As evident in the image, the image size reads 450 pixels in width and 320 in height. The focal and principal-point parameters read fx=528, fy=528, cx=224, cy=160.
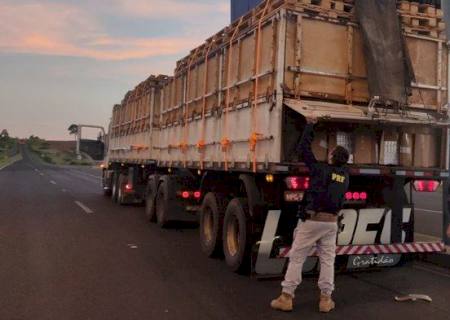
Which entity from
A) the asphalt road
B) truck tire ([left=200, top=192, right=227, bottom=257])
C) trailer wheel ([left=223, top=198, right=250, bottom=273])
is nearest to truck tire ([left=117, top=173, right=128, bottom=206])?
the asphalt road

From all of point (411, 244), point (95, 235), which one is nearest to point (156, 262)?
point (95, 235)

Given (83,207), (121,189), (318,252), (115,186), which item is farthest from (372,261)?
(115,186)

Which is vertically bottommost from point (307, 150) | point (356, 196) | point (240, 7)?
point (356, 196)

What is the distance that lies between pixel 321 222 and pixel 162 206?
20.6 ft

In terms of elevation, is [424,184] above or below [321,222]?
above

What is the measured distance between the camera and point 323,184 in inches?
215

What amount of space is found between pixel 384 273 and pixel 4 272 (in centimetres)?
518

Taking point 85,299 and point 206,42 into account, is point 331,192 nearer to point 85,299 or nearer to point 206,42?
point 85,299

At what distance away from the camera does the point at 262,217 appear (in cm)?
653

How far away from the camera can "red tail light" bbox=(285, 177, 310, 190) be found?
6.18 meters

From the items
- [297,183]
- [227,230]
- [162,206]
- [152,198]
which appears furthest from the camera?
[152,198]

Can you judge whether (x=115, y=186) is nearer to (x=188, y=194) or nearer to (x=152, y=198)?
(x=152, y=198)

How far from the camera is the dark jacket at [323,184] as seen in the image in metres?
5.45

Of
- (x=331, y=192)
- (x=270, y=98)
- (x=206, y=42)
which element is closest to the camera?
(x=331, y=192)
